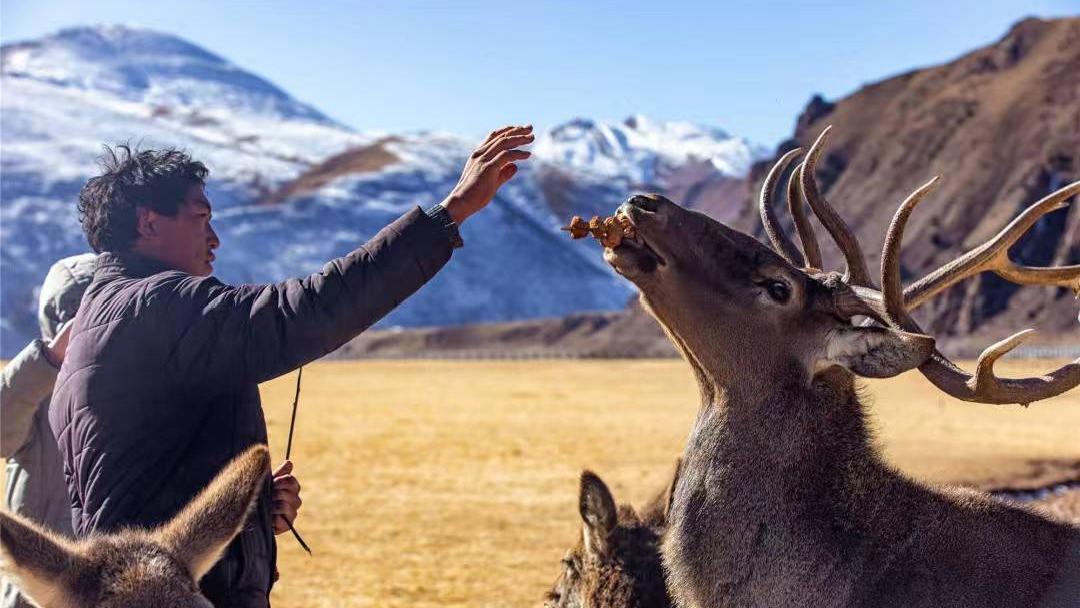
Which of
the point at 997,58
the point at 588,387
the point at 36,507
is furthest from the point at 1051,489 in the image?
the point at 997,58

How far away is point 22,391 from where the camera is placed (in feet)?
17.0

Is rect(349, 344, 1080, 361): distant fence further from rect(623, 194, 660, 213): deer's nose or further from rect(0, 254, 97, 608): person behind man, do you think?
rect(623, 194, 660, 213): deer's nose

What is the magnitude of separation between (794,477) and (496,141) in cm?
195

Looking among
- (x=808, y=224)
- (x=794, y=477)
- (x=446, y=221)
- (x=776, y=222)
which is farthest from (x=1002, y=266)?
(x=446, y=221)

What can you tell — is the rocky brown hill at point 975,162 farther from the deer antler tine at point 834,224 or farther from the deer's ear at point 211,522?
the deer's ear at point 211,522

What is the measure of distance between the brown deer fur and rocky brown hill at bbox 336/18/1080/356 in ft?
187

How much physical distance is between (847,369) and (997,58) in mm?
95986

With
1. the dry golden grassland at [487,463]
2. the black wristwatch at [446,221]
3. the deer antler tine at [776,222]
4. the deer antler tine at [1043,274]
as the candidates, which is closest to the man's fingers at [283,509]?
the black wristwatch at [446,221]

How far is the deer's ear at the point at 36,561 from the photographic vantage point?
2.54 metres

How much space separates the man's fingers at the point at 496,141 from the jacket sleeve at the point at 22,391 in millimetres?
2471

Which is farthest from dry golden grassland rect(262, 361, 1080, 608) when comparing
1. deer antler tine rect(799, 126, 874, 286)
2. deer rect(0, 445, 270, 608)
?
deer rect(0, 445, 270, 608)

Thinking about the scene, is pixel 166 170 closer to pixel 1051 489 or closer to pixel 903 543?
pixel 903 543

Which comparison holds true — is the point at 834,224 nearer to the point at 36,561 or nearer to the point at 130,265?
the point at 130,265

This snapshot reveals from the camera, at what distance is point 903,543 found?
15.2ft
